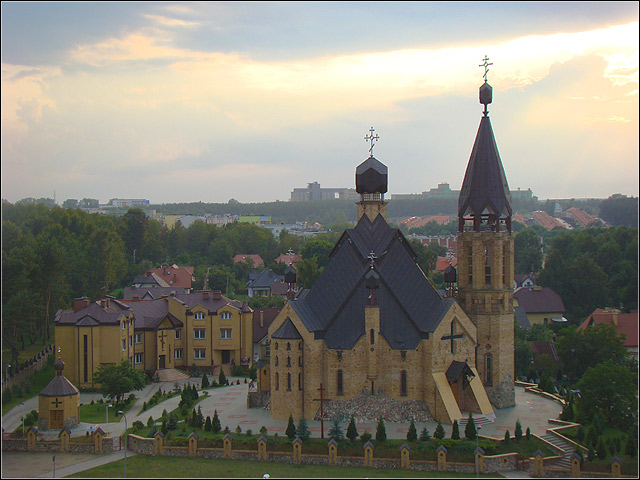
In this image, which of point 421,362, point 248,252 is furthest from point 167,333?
point 248,252

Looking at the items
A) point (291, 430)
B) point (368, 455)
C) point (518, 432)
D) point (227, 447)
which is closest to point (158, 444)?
point (227, 447)

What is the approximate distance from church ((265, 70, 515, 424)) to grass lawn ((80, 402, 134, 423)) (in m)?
10.1

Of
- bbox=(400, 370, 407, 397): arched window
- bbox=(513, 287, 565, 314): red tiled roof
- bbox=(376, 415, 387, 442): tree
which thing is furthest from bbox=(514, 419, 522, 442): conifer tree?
bbox=(513, 287, 565, 314): red tiled roof

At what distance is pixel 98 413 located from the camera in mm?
46156

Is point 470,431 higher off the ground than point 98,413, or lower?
higher

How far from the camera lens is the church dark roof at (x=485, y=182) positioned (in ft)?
143

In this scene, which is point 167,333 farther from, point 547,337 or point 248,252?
point 248,252

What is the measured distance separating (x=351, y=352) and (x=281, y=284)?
61511 mm

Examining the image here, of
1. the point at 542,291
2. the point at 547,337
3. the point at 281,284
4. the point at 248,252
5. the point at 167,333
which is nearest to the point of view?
the point at 167,333

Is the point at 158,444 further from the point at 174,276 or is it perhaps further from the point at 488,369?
the point at 174,276

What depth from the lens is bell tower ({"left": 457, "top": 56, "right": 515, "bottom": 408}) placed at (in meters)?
43.8

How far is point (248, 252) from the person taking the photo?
466ft

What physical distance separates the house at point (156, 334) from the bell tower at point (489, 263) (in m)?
25.0

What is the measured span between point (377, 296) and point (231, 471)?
45.7 feet
